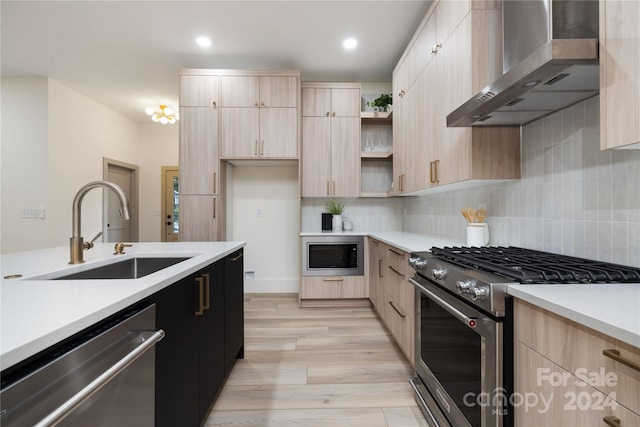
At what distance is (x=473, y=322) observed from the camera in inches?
44.4

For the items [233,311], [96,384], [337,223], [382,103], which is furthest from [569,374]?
[382,103]

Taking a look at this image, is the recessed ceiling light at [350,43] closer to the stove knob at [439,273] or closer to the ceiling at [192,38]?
the ceiling at [192,38]

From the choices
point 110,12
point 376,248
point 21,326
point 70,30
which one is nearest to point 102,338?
point 21,326

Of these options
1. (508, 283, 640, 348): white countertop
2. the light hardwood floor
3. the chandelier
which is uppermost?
the chandelier

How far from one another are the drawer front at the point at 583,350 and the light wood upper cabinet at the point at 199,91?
3.45 metres

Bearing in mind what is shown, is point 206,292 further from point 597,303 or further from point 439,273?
point 597,303

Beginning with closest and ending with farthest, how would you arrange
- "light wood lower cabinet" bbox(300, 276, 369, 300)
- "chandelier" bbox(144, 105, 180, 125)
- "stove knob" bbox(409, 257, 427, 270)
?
"stove knob" bbox(409, 257, 427, 270), "light wood lower cabinet" bbox(300, 276, 369, 300), "chandelier" bbox(144, 105, 180, 125)

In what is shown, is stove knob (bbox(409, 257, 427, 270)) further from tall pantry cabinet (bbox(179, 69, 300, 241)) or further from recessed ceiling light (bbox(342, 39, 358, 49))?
recessed ceiling light (bbox(342, 39, 358, 49))

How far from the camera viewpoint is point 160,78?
3.91 m

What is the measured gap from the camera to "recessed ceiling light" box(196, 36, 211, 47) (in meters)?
2.99

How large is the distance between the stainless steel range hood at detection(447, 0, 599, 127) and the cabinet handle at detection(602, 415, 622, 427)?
1.02 m

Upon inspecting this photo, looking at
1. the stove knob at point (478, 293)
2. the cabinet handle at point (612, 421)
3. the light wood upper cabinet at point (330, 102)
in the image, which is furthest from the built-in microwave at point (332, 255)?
the cabinet handle at point (612, 421)

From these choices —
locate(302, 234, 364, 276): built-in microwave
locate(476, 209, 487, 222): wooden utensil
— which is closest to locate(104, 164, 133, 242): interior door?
locate(302, 234, 364, 276): built-in microwave

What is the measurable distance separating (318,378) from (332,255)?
159cm
